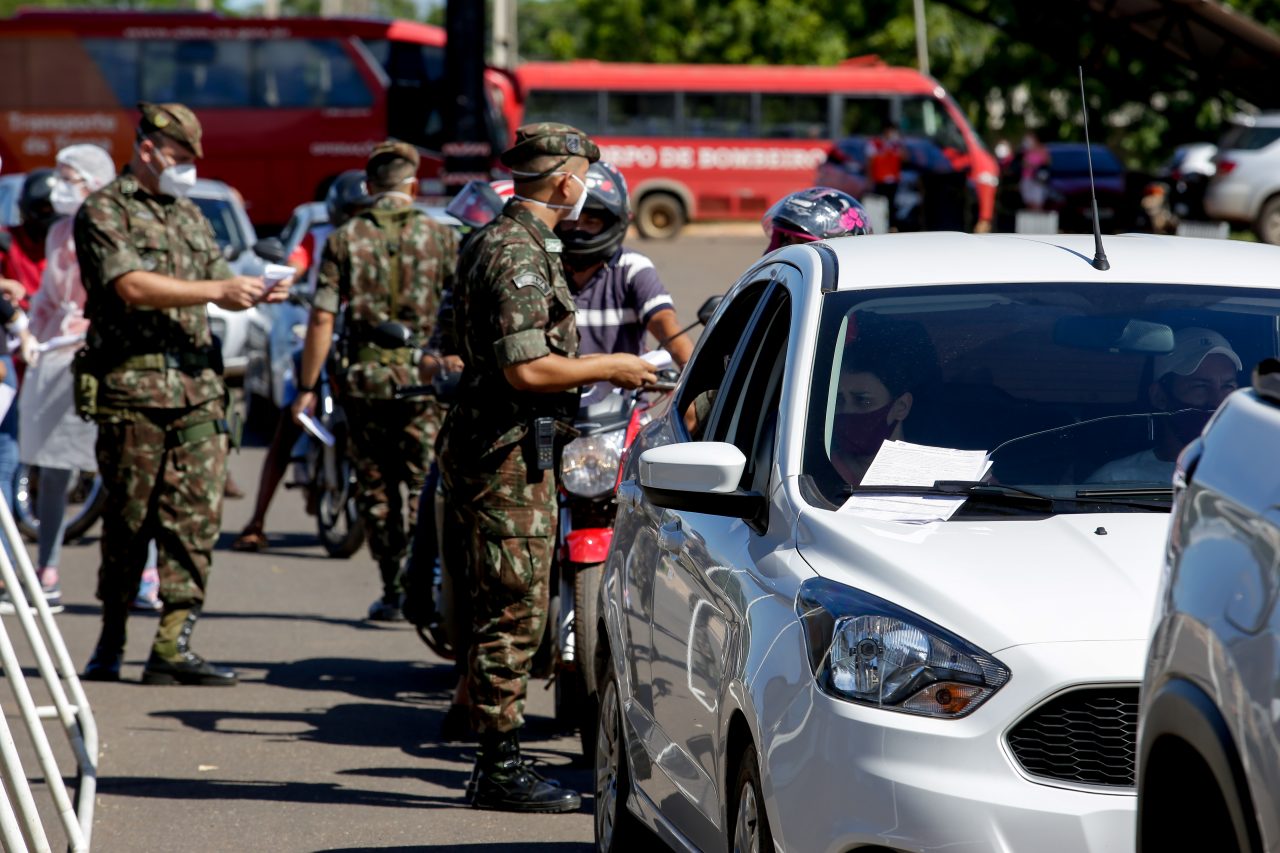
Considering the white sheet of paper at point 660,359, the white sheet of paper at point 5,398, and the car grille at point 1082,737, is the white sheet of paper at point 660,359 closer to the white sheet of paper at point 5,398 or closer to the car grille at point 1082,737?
the car grille at point 1082,737

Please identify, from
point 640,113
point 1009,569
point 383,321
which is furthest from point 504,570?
point 640,113

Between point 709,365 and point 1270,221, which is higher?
point 709,365

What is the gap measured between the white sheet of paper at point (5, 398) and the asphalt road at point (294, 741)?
104cm

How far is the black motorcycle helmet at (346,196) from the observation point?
1009cm

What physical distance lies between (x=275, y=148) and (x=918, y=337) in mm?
33788

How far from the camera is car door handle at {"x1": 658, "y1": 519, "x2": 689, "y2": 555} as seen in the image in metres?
4.56

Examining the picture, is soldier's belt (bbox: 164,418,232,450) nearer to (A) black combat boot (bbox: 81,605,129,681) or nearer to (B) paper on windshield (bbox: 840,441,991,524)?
(A) black combat boot (bbox: 81,605,129,681)

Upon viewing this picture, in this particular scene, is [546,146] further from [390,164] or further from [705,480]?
[390,164]

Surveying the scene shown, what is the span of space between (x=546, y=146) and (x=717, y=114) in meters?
38.0

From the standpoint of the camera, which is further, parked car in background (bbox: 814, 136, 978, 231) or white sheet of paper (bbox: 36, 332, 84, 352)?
parked car in background (bbox: 814, 136, 978, 231)

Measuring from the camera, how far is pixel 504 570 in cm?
602

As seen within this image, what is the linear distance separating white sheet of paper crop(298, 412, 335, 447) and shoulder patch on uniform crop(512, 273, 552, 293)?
4377 mm

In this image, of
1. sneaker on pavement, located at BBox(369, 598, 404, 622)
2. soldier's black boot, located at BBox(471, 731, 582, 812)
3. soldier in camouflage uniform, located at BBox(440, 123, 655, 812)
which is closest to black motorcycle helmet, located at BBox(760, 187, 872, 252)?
soldier in camouflage uniform, located at BBox(440, 123, 655, 812)

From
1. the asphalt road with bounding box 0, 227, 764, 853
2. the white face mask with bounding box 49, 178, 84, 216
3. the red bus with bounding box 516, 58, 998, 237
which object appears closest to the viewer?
the asphalt road with bounding box 0, 227, 764, 853
